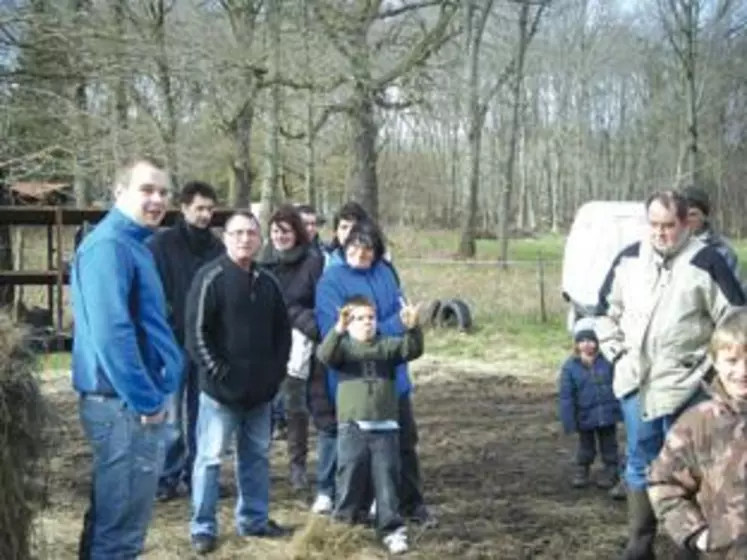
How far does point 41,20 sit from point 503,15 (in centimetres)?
2351

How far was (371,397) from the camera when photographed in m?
5.34

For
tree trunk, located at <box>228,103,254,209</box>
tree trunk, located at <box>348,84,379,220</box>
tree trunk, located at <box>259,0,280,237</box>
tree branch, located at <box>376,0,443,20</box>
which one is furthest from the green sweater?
tree trunk, located at <box>348,84,379,220</box>

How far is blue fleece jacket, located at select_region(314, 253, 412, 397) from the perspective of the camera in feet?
18.1

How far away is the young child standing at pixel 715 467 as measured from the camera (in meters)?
3.02

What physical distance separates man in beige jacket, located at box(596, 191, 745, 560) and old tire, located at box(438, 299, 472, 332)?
9.95 meters

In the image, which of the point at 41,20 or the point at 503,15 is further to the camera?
the point at 503,15

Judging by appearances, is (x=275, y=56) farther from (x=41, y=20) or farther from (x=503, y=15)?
(x=503, y=15)

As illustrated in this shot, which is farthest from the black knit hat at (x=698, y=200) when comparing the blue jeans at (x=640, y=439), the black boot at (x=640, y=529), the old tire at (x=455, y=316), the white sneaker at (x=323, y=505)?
the old tire at (x=455, y=316)

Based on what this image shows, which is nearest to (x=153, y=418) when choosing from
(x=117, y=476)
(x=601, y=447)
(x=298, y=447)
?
A: (x=117, y=476)

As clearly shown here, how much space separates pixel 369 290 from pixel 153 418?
1.83 meters

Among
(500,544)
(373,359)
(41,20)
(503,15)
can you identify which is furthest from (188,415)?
(503,15)

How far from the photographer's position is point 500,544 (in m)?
5.54

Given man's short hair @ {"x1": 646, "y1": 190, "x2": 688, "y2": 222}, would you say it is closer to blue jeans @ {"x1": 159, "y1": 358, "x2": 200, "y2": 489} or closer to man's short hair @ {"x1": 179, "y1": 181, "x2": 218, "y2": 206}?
man's short hair @ {"x1": 179, "y1": 181, "x2": 218, "y2": 206}

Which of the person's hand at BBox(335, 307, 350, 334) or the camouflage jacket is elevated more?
the person's hand at BBox(335, 307, 350, 334)
